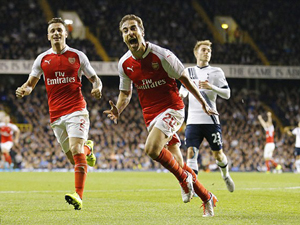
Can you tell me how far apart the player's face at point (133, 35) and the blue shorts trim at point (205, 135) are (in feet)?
10.4

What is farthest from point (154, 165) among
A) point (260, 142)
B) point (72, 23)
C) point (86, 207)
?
point (86, 207)

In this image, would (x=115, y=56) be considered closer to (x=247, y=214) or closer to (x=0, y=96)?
→ (x=0, y=96)

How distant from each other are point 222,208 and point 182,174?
4.55 feet

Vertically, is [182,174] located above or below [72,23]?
below

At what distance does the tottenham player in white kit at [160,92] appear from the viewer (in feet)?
19.0

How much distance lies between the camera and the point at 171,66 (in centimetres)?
584

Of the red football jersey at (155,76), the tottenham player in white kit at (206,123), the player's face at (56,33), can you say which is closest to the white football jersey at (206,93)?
the tottenham player in white kit at (206,123)

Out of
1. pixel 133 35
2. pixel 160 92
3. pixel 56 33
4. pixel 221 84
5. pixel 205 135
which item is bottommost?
pixel 205 135

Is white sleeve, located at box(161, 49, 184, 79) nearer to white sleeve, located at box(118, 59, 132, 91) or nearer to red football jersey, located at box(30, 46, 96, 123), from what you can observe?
white sleeve, located at box(118, 59, 132, 91)

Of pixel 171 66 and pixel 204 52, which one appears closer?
pixel 171 66

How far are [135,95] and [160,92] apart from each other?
969 inches

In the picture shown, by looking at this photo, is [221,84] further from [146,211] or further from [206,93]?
[146,211]

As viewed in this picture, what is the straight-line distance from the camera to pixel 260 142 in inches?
1115

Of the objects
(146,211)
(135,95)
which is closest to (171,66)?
(146,211)
